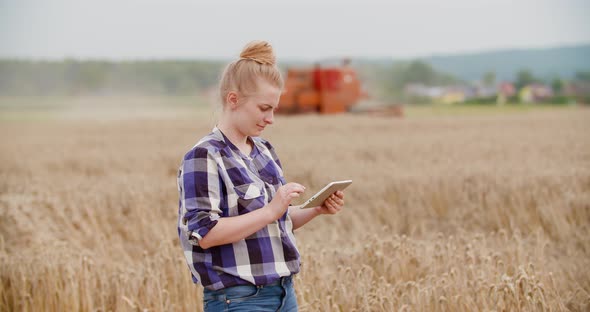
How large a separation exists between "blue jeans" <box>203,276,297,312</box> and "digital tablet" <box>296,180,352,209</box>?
0.97ft

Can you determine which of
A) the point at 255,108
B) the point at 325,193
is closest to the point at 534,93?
the point at 325,193

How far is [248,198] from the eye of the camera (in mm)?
2709

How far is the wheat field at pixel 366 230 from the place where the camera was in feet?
13.6

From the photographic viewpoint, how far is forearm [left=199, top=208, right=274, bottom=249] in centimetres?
260

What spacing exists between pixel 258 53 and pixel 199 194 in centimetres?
57

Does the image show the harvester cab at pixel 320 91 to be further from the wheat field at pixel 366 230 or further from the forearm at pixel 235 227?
the forearm at pixel 235 227

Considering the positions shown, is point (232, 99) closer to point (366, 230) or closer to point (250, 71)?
point (250, 71)

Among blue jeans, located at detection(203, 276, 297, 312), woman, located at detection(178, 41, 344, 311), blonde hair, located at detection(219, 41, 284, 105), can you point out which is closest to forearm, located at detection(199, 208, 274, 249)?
woman, located at detection(178, 41, 344, 311)

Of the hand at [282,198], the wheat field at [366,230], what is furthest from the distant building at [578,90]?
the hand at [282,198]

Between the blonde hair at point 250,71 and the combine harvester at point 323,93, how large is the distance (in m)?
20.4

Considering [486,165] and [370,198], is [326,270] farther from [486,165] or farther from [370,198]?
[486,165]

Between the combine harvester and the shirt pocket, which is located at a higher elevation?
the shirt pocket

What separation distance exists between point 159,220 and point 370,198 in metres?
2.24

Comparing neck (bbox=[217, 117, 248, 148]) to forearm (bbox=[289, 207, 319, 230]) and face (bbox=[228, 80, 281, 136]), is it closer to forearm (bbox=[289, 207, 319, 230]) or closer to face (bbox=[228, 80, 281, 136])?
face (bbox=[228, 80, 281, 136])
